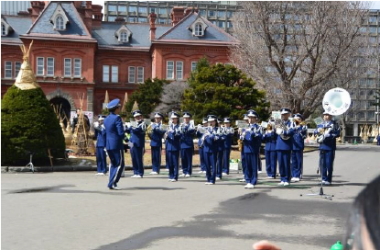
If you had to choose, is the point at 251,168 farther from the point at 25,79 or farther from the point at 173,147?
the point at 25,79

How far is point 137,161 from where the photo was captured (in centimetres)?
1641

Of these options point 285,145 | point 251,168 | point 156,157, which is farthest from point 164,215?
point 156,157

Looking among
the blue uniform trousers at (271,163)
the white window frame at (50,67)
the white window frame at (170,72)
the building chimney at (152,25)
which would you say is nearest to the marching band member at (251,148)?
the blue uniform trousers at (271,163)

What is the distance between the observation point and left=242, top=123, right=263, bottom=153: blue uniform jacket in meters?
13.6

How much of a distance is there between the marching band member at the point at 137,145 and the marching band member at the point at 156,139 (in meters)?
0.51

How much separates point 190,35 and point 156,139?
4028cm

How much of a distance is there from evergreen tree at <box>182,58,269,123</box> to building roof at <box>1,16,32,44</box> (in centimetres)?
3413

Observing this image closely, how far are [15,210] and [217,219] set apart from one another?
12.1ft

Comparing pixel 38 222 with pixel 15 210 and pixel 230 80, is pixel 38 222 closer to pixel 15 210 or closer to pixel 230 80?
pixel 15 210

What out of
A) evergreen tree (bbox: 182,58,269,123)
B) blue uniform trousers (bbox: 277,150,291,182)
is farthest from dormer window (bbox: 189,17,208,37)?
blue uniform trousers (bbox: 277,150,291,182)

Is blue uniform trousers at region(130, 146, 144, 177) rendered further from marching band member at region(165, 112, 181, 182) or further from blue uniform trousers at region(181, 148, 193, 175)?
blue uniform trousers at region(181, 148, 193, 175)

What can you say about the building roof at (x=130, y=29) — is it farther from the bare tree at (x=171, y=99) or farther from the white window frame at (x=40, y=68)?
the bare tree at (x=171, y=99)

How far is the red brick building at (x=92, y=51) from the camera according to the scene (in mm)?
54281

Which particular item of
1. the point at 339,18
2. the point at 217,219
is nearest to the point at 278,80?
the point at 339,18
